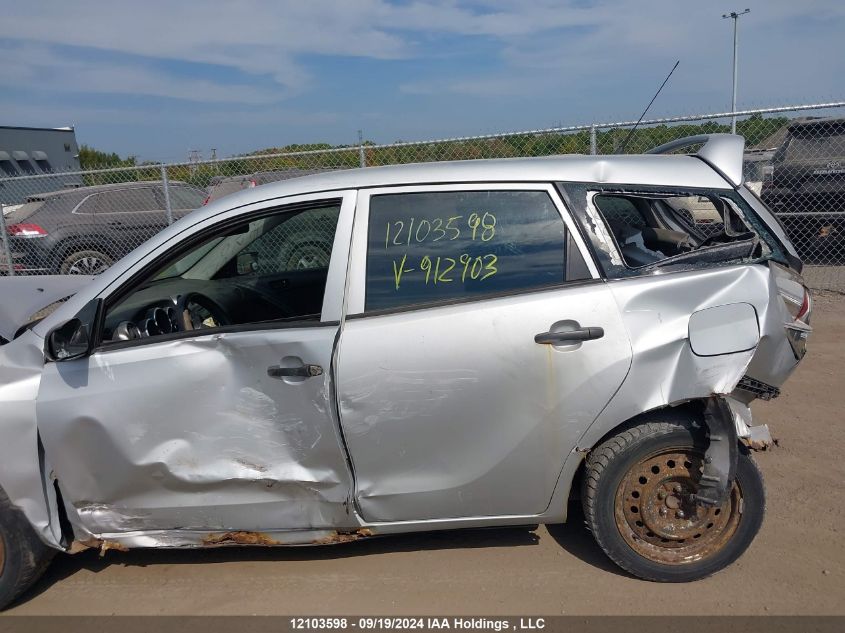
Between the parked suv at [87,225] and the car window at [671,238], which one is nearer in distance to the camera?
the car window at [671,238]

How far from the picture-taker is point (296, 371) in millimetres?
2828

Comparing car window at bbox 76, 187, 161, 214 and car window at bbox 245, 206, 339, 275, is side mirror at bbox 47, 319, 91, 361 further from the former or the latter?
car window at bbox 76, 187, 161, 214

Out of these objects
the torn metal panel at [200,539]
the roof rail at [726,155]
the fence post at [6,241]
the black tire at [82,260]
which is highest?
the roof rail at [726,155]

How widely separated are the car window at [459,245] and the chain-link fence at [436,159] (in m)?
4.71

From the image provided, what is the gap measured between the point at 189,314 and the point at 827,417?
160 inches

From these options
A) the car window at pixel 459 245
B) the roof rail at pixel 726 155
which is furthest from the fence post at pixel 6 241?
the roof rail at pixel 726 155

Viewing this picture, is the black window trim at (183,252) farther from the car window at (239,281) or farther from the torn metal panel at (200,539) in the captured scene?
the torn metal panel at (200,539)

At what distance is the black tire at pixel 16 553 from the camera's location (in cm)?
295

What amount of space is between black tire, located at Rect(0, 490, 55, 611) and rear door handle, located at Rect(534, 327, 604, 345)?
2.34 m

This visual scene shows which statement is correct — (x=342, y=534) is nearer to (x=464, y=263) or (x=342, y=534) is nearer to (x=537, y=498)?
(x=537, y=498)

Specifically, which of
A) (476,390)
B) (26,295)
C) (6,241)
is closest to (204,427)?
(476,390)

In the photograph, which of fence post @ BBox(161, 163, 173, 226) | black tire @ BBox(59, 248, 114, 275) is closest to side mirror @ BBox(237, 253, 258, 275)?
fence post @ BBox(161, 163, 173, 226)

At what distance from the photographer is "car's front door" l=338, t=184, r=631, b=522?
9.05 ft

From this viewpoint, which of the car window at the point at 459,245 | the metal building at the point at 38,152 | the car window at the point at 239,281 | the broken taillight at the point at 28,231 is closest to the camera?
the car window at the point at 459,245
